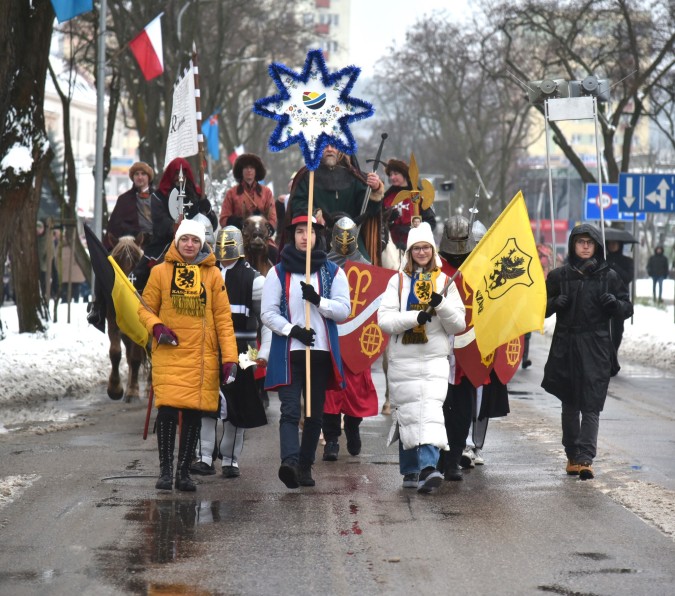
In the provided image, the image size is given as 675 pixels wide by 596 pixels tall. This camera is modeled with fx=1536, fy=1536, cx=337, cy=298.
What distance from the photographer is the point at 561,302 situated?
10344mm

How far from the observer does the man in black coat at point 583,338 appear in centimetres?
1027

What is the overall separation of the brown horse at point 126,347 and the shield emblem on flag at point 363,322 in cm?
376

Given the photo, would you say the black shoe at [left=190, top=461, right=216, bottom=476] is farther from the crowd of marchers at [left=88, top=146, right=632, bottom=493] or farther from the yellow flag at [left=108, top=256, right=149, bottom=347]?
the yellow flag at [left=108, top=256, right=149, bottom=347]

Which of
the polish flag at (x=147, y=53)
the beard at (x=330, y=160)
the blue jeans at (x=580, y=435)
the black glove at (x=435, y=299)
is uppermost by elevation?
the polish flag at (x=147, y=53)

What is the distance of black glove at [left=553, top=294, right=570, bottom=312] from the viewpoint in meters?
10.3

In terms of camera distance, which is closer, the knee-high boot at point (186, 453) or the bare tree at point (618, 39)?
the knee-high boot at point (186, 453)

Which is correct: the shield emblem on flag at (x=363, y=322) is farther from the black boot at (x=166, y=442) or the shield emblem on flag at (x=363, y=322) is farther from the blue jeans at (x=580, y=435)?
the black boot at (x=166, y=442)

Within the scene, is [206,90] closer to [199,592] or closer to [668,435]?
[668,435]

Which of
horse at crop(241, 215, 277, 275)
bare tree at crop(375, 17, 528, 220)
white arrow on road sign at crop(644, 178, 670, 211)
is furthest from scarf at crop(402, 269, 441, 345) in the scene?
bare tree at crop(375, 17, 528, 220)

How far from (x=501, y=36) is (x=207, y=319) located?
41.5 m

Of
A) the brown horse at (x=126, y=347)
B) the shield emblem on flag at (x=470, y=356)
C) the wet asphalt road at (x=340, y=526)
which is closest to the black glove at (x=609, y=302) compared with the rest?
the shield emblem on flag at (x=470, y=356)

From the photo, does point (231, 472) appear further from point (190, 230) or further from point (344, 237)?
point (344, 237)

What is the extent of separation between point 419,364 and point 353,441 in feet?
6.12

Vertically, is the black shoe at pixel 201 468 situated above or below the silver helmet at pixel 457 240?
below
